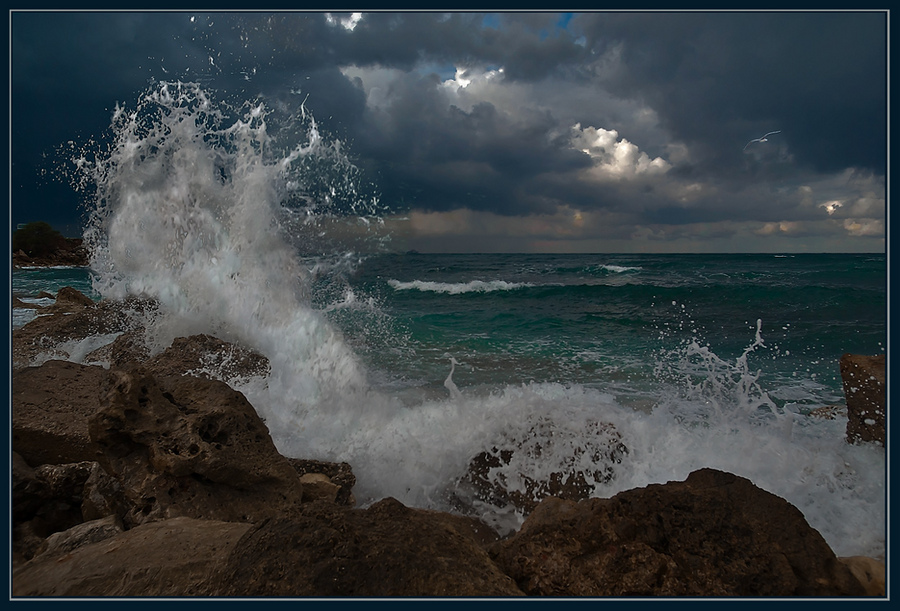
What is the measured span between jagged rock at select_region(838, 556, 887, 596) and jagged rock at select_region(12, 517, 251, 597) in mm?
2076

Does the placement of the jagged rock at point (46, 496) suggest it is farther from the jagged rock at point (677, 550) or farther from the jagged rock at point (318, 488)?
A: the jagged rock at point (677, 550)

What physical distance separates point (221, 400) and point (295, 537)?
126cm

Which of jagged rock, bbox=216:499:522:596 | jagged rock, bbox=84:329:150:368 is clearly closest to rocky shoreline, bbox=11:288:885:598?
jagged rock, bbox=216:499:522:596

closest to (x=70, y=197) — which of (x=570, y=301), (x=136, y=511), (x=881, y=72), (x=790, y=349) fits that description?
(x=136, y=511)

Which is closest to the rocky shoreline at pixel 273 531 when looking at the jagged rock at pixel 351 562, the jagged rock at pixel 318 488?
the jagged rock at pixel 351 562

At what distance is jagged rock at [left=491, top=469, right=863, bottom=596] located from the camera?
4.71ft

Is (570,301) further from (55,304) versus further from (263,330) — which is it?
(55,304)

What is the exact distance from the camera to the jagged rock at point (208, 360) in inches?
169

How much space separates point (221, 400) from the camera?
2.44 meters

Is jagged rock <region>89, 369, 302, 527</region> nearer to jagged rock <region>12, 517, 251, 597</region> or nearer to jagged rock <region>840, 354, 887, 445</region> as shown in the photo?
jagged rock <region>12, 517, 251, 597</region>

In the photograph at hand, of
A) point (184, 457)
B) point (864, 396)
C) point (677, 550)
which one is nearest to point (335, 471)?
Answer: point (184, 457)

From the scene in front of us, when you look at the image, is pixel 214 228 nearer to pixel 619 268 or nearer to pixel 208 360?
pixel 208 360

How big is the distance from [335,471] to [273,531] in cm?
176

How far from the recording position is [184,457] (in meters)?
2.16
